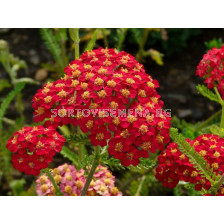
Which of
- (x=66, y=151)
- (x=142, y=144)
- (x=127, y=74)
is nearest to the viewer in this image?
(x=142, y=144)

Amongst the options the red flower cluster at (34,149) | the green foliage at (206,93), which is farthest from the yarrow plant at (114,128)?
the green foliage at (206,93)

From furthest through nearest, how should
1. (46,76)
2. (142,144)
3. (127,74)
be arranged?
1. (46,76)
2. (127,74)
3. (142,144)

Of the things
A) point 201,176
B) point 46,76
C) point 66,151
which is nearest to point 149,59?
point 46,76

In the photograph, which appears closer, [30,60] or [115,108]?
[115,108]

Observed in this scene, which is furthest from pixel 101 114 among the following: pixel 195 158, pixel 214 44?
Answer: pixel 214 44

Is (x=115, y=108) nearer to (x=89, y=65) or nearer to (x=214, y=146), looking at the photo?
(x=89, y=65)

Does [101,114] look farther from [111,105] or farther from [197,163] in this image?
[197,163]

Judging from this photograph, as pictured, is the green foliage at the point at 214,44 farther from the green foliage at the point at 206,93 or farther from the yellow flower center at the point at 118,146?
the yellow flower center at the point at 118,146

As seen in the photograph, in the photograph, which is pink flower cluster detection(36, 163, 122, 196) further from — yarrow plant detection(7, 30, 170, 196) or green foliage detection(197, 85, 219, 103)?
green foliage detection(197, 85, 219, 103)
